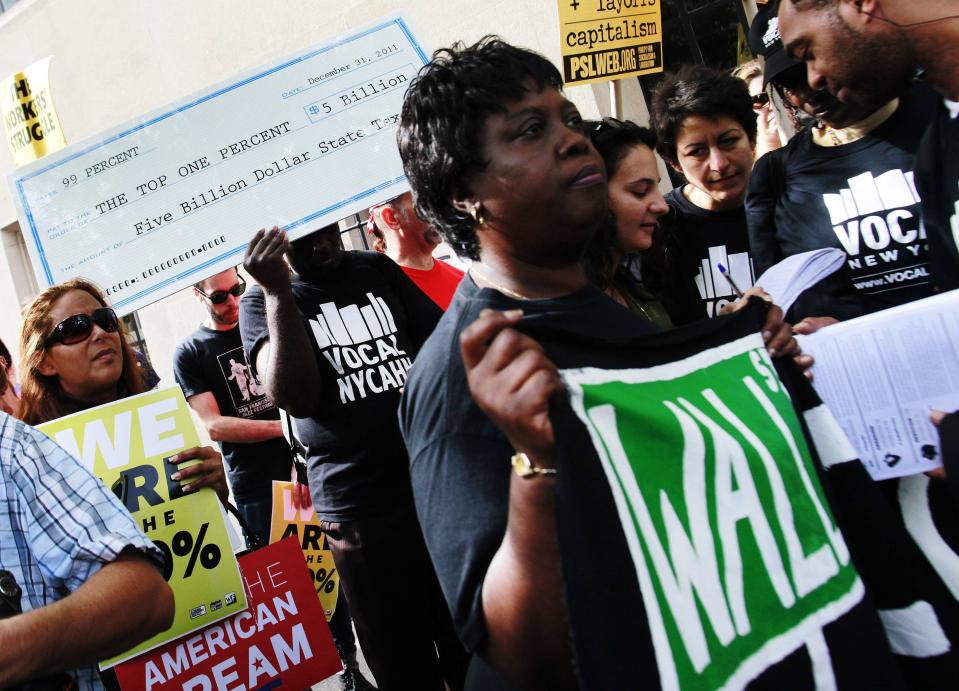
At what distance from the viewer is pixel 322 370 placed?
2768mm

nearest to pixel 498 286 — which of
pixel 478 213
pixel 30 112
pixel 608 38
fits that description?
pixel 478 213

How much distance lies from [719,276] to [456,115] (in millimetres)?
1702

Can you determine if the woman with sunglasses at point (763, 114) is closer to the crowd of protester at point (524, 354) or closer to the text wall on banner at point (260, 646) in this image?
the crowd of protester at point (524, 354)

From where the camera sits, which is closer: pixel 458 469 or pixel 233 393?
pixel 458 469

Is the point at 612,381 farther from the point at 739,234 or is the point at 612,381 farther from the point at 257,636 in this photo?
the point at 739,234

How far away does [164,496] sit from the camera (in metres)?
2.57

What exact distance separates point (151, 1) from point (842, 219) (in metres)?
8.72

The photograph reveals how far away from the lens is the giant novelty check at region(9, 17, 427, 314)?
251 cm

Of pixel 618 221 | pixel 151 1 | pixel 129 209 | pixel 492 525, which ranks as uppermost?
pixel 151 1

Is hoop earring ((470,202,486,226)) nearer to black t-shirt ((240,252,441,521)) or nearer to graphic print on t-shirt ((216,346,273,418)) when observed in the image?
black t-shirt ((240,252,441,521))

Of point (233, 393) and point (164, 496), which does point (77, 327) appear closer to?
point (164, 496)

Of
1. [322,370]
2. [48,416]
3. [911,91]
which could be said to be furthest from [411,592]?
[911,91]

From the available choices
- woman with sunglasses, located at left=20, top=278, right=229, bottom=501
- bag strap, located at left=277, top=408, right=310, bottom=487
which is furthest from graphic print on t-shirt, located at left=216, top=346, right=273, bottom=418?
woman with sunglasses, located at left=20, top=278, right=229, bottom=501

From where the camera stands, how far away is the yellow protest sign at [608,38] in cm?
441
